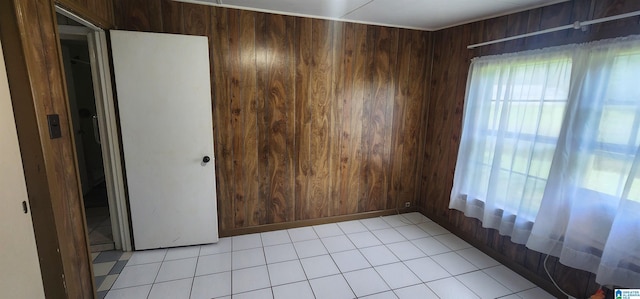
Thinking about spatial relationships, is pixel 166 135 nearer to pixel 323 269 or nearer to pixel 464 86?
pixel 323 269

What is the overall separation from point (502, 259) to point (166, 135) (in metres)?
3.29

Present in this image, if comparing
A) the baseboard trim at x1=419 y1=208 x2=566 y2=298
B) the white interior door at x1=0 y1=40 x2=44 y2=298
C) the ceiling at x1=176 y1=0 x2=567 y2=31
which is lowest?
the baseboard trim at x1=419 y1=208 x2=566 y2=298

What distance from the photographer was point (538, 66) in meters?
2.07

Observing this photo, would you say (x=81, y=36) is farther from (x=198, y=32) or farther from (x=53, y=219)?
(x=53, y=219)

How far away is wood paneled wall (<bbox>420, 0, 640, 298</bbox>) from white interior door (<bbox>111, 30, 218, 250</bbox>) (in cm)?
257

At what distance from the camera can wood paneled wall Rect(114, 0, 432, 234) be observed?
252cm

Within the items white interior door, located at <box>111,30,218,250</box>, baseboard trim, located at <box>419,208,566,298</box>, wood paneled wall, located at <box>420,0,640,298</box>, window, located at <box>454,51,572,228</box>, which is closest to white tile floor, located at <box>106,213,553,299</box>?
baseboard trim, located at <box>419,208,566,298</box>

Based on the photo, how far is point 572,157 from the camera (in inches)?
72.7

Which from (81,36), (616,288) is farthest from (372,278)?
(81,36)

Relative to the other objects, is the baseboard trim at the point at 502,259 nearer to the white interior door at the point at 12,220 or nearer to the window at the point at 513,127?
the window at the point at 513,127

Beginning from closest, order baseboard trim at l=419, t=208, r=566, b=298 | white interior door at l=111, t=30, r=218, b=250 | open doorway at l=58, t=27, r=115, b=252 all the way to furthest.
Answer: baseboard trim at l=419, t=208, r=566, b=298, white interior door at l=111, t=30, r=218, b=250, open doorway at l=58, t=27, r=115, b=252

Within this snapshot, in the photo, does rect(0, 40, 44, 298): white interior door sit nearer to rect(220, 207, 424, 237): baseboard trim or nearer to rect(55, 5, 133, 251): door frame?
rect(55, 5, 133, 251): door frame

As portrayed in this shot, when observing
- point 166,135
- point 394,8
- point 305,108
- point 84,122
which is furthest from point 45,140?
point 84,122

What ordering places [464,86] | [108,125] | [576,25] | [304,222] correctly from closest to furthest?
[576,25], [108,125], [464,86], [304,222]
